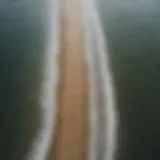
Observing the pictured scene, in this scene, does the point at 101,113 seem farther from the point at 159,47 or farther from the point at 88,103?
the point at 159,47

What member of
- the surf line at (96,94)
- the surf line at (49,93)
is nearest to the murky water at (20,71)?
the surf line at (49,93)

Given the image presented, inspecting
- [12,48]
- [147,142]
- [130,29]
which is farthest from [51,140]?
[130,29]

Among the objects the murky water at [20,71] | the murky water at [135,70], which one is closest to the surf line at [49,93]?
the murky water at [20,71]

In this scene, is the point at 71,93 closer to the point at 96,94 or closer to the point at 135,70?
the point at 96,94

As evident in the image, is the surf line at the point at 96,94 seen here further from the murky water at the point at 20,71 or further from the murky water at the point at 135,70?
the murky water at the point at 20,71

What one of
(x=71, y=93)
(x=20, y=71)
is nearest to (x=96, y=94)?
(x=71, y=93)

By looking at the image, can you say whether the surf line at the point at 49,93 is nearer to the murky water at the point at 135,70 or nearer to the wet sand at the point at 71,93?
the wet sand at the point at 71,93
